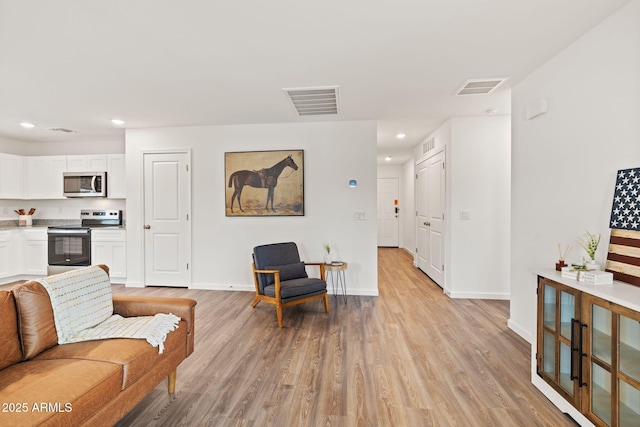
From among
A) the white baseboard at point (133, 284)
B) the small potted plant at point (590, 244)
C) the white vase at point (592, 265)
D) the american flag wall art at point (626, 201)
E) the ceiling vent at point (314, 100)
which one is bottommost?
the white baseboard at point (133, 284)

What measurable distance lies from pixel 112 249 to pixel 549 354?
5704 mm

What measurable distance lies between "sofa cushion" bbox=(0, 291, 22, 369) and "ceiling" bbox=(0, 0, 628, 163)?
1.78m

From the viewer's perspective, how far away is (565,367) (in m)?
1.85

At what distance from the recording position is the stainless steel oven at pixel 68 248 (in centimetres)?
478

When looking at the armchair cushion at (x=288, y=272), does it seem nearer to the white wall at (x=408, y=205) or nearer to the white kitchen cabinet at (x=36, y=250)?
the white kitchen cabinet at (x=36, y=250)

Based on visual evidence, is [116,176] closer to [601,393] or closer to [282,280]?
[282,280]

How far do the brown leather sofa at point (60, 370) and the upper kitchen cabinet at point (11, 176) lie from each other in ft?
16.3

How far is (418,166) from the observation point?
593cm

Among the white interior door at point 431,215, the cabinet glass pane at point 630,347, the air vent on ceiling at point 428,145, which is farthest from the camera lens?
the air vent on ceiling at point 428,145

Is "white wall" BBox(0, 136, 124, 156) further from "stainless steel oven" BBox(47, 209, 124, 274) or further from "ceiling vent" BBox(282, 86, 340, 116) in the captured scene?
"ceiling vent" BBox(282, 86, 340, 116)

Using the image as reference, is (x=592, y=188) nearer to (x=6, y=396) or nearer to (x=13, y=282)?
(x=6, y=396)

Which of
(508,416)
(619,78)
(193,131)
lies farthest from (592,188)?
(193,131)

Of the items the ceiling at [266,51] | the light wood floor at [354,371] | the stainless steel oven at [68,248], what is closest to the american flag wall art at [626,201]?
the ceiling at [266,51]

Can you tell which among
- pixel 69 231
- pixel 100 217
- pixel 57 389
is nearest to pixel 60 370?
pixel 57 389
